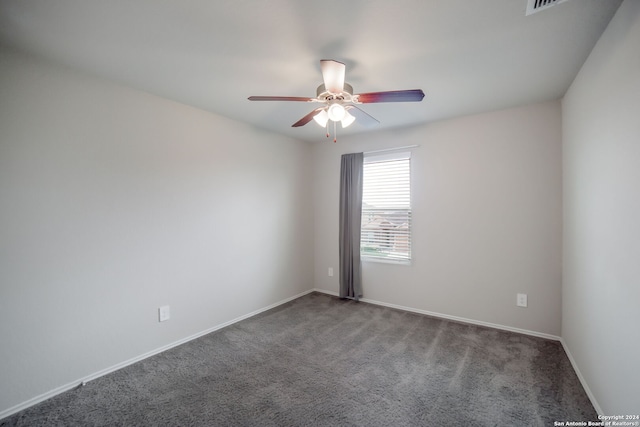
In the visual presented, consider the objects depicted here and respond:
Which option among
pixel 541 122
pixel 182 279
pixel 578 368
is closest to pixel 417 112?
pixel 541 122

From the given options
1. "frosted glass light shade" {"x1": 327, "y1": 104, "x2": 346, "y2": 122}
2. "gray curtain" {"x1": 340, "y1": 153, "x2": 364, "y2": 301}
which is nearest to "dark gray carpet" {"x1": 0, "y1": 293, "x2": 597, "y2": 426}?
"gray curtain" {"x1": 340, "y1": 153, "x2": 364, "y2": 301}

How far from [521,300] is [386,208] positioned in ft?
5.82

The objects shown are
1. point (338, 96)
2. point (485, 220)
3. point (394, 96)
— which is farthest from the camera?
point (485, 220)

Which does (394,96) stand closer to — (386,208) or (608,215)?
(608,215)

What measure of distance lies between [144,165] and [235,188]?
991 mm

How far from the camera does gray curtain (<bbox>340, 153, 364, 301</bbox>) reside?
12.7 ft

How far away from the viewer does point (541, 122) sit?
9.00 ft

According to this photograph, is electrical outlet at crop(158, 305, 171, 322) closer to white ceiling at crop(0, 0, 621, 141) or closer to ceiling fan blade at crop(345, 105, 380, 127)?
white ceiling at crop(0, 0, 621, 141)

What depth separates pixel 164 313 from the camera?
2600 mm

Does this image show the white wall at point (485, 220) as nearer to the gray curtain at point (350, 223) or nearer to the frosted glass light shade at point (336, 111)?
the gray curtain at point (350, 223)

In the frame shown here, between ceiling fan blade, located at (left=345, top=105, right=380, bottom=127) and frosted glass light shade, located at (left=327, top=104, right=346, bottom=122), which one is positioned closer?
frosted glass light shade, located at (left=327, top=104, right=346, bottom=122)

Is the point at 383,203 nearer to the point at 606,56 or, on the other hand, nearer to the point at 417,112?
the point at 417,112

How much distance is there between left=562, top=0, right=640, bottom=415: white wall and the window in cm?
162

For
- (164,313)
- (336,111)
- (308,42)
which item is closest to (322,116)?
(336,111)
